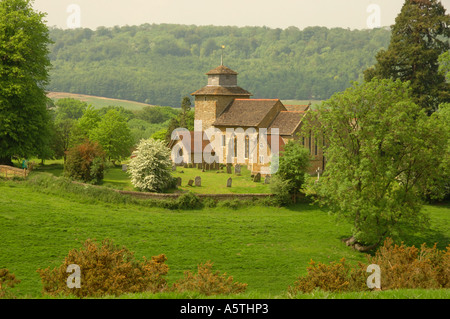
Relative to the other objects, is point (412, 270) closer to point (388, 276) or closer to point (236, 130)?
point (388, 276)

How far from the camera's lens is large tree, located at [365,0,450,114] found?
5250 cm

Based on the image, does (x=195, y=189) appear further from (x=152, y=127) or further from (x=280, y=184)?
(x=152, y=127)

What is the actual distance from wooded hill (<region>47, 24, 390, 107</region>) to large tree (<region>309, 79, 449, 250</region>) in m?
124

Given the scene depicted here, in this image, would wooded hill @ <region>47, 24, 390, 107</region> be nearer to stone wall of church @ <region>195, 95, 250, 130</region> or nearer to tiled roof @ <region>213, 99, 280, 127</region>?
stone wall of church @ <region>195, 95, 250, 130</region>

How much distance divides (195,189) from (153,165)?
397 centimetres

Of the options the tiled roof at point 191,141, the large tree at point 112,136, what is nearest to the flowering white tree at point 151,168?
the large tree at point 112,136

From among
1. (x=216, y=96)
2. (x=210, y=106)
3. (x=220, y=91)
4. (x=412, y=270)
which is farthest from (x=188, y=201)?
(x=220, y=91)

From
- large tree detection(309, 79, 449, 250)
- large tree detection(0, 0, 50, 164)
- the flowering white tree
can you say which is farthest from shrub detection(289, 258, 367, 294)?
large tree detection(0, 0, 50, 164)

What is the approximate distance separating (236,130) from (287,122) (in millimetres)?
5632

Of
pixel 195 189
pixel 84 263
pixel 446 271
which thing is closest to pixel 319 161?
pixel 195 189

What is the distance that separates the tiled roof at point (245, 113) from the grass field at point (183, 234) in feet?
56.2

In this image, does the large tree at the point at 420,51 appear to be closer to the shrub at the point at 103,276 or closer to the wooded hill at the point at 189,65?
the shrub at the point at 103,276

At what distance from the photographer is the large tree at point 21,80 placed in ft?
136
